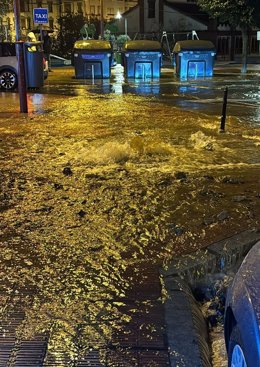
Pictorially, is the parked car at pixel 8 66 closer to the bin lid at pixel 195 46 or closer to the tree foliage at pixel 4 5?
the bin lid at pixel 195 46

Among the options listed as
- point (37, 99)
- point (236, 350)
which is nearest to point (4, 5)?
point (37, 99)

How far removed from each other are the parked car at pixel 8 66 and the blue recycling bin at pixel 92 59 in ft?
18.8

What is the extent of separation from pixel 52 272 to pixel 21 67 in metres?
8.67

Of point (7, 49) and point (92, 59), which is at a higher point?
point (7, 49)

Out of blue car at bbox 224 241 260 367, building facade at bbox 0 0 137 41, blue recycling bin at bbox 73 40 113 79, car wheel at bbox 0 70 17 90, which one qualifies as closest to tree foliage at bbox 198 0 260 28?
blue recycling bin at bbox 73 40 113 79

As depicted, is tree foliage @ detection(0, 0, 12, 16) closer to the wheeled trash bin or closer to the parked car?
the parked car

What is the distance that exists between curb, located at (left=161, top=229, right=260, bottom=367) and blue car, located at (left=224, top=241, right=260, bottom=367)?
41 cm

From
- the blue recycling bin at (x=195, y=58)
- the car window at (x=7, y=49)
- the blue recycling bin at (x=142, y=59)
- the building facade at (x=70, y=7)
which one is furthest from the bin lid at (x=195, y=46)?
the building facade at (x=70, y=7)

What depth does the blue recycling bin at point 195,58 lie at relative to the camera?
22953 mm

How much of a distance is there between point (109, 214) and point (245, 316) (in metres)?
3.21

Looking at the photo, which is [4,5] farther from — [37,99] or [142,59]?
[37,99]

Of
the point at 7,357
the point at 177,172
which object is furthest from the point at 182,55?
the point at 7,357

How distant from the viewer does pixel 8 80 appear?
17.7m

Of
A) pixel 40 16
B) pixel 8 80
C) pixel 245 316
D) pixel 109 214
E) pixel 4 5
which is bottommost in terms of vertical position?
pixel 109 214
